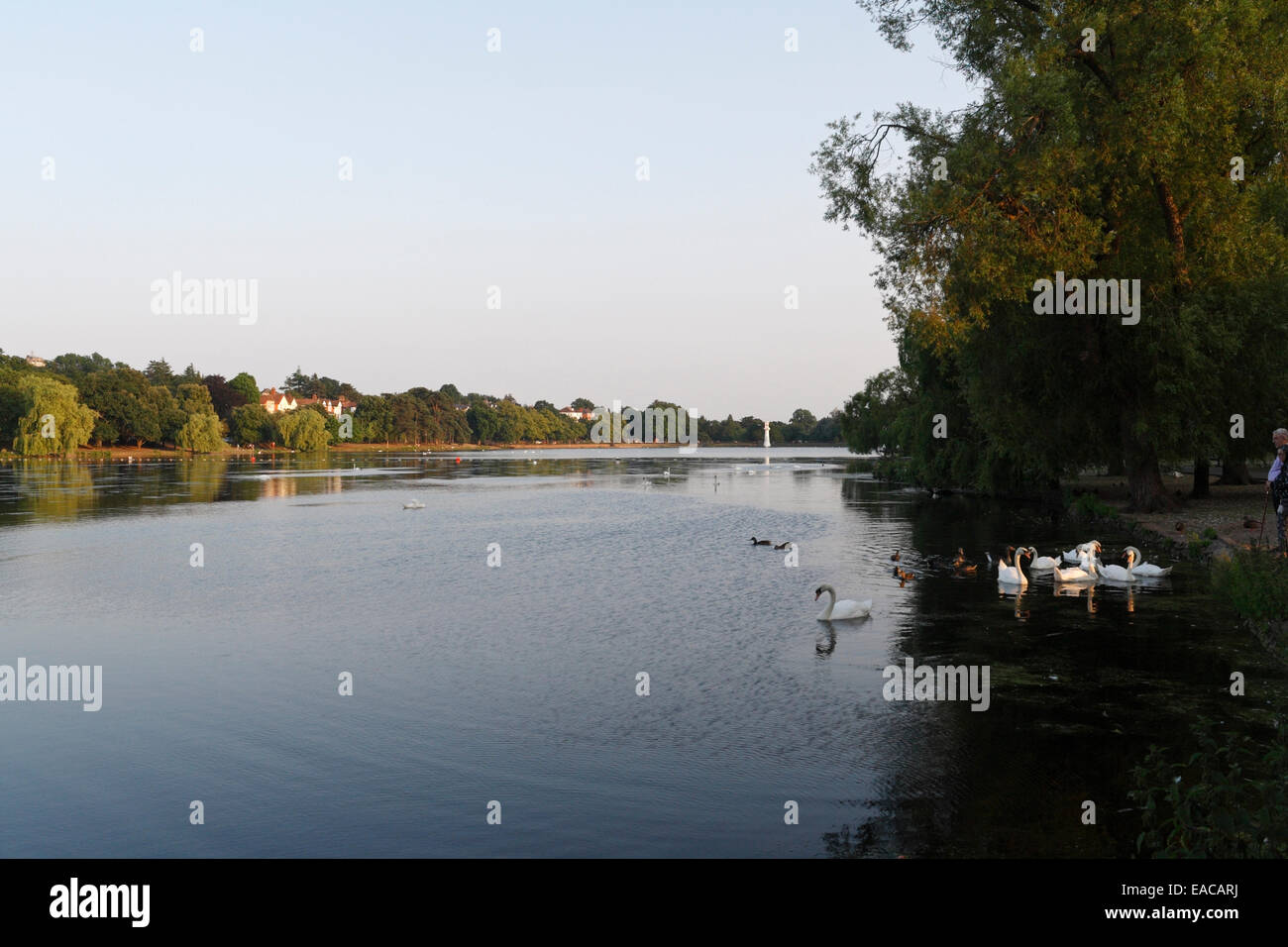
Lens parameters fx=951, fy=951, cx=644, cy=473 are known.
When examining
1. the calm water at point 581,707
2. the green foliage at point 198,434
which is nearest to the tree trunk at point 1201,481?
the calm water at point 581,707

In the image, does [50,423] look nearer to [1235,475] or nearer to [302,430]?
[302,430]

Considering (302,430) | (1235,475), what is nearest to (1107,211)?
(1235,475)

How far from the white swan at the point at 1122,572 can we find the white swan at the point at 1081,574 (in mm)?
264

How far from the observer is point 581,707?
13.0 metres

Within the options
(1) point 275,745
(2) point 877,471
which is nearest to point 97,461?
(2) point 877,471

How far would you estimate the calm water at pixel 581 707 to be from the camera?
8844mm

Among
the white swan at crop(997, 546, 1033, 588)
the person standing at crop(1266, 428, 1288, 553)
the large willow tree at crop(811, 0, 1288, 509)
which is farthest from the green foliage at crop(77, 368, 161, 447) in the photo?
the person standing at crop(1266, 428, 1288, 553)

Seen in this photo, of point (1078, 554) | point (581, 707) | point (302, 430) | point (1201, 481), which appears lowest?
point (581, 707)

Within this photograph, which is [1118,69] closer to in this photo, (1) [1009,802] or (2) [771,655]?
(2) [771,655]

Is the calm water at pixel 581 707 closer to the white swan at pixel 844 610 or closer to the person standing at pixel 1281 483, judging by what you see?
the white swan at pixel 844 610

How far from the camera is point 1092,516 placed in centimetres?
3566

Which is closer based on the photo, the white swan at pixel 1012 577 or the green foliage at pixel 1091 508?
the white swan at pixel 1012 577

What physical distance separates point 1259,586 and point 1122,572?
278 inches

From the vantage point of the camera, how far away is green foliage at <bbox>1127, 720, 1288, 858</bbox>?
22.2 feet
